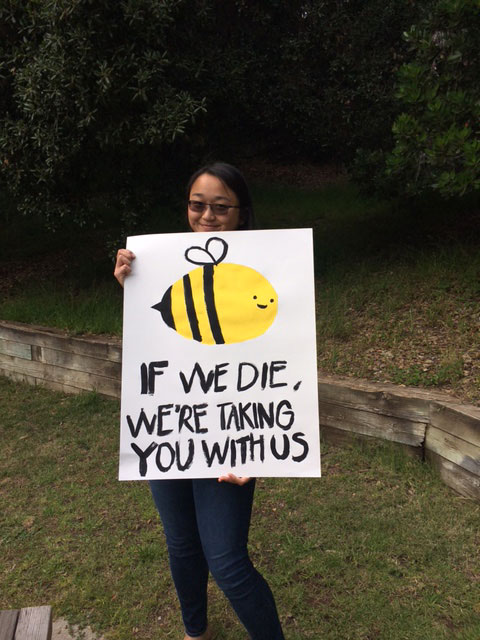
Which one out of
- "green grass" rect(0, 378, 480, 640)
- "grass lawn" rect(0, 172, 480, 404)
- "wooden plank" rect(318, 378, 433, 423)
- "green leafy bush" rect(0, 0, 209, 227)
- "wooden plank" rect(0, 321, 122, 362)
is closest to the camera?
"green grass" rect(0, 378, 480, 640)

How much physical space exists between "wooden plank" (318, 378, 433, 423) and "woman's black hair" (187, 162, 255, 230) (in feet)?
5.27

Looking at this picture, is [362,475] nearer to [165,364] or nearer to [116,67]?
[165,364]

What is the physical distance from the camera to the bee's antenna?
76.2 inches

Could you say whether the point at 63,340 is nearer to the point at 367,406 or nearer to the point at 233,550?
the point at 367,406

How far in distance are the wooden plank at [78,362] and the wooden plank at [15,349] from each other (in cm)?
7

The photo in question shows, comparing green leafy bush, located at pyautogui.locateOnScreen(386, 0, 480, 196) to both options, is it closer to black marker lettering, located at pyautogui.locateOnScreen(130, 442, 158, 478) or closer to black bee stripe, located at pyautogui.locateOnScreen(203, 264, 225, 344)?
black bee stripe, located at pyautogui.locateOnScreen(203, 264, 225, 344)

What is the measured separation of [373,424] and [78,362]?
2.29m

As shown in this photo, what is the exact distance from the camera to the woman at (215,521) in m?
1.80

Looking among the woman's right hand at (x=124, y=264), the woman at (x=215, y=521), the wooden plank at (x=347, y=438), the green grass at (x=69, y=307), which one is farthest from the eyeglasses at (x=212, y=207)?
the green grass at (x=69, y=307)

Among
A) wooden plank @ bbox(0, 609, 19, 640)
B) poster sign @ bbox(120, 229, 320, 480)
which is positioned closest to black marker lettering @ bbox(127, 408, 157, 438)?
poster sign @ bbox(120, 229, 320, 480)

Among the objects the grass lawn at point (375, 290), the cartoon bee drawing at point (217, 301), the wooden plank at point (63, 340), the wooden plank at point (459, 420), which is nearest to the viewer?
the cartoon bee drawing at point (217, 301)

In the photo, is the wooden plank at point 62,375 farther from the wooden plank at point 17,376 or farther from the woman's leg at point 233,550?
the woman's leg at point 233,550

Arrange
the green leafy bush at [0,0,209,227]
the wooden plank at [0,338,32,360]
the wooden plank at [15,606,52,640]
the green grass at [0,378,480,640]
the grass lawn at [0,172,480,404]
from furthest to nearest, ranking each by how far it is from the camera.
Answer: the wooden plank at [0,338,32,360], the green leafy bush at [0,0,209,227], the grass lawn at [0,172,480,404], the green grass at [0,378,480,640], the wooden plank at [15,606,52,640]

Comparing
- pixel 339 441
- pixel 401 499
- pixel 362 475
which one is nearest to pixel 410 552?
pixel 401 499
